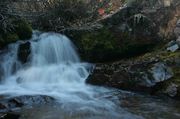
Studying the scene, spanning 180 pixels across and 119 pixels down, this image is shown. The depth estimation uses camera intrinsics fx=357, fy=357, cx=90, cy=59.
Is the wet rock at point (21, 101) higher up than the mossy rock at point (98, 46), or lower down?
lower down

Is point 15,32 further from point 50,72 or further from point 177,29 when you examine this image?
point 177,29

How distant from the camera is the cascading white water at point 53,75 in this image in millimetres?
7707

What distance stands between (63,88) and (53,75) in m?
0.76

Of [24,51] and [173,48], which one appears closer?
[173,48]

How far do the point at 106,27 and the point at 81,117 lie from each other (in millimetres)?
4300

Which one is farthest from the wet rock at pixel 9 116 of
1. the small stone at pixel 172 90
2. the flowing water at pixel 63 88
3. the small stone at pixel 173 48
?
the small stone at pixel 173 48

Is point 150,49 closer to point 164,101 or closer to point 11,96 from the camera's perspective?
point 164,101

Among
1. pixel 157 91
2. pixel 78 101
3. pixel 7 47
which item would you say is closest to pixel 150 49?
pixel 157 91

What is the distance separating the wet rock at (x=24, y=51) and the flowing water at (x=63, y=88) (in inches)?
3.4

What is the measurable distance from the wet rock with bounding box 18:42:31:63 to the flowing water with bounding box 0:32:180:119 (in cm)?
9

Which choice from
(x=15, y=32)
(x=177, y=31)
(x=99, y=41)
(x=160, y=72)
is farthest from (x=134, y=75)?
(x=15, y=32)

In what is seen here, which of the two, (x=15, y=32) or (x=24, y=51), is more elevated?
(x=15, y=32)

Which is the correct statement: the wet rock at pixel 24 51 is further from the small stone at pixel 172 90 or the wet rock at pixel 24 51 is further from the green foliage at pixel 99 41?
the small stone at pixel 172 90

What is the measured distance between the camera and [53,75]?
30.0 ft
